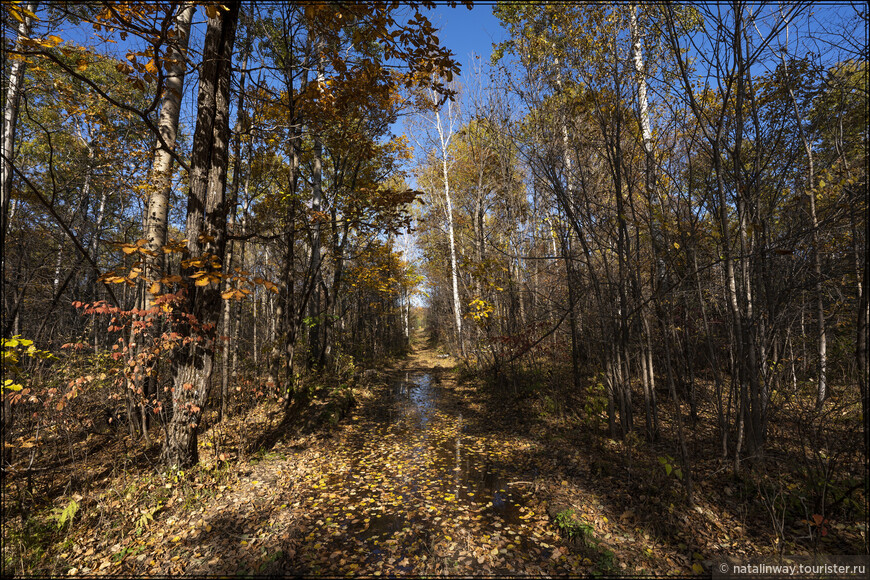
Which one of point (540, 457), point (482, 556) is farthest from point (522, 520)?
point (540, 457)

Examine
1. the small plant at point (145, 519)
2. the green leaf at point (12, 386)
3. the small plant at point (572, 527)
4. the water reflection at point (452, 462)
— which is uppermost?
the green leaf at point (12, 386)

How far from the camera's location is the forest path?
10.9ft

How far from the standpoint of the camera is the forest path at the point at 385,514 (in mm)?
3314

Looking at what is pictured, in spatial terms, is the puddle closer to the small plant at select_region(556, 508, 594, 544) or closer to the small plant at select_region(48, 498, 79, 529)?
the small plant at select_region(556, 508, 594, 544)

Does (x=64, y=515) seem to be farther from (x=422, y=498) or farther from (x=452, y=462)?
(x=452, y=462)

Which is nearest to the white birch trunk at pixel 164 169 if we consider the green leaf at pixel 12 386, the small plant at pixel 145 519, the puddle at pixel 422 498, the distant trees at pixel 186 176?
the distant trees at pixel 186 176

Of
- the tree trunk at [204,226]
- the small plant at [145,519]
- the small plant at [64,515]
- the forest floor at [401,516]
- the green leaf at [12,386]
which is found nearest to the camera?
the green leaf at [12,386]

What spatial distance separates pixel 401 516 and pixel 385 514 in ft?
0.66

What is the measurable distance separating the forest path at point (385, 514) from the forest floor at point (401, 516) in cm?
2

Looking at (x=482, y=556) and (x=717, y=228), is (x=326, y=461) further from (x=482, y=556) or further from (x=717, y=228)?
(x=717, y=228)

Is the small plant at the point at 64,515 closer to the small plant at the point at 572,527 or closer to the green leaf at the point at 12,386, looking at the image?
the green leaf at the point at 12,386

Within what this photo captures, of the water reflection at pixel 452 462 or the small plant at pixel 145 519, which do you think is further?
the water reflection at pixel 452 462

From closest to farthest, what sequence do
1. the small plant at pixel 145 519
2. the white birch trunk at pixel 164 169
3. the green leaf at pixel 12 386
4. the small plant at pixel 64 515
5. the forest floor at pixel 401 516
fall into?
the green leaf at pixel 12 386 → the forest floor at pixel 401 516 → the small plant at pixel 64 515 → the small plant at pixel 145 519 → the white birch trunk at pixel 164 169

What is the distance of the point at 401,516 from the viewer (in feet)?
13.7
